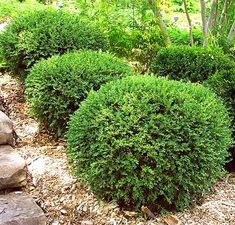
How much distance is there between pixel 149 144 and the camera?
9.39 ft

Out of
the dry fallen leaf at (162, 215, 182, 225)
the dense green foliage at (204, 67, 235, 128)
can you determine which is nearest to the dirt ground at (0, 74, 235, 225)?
the dry fallen leaf at (162, 215, 182, 225)

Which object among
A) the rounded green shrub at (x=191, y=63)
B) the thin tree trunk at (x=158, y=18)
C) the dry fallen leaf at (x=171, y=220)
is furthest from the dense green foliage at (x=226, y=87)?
the thin tree trunk at (x=158, y=18)

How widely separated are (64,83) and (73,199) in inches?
45.2

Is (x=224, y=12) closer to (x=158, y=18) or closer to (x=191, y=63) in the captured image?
(x=158, y=18)

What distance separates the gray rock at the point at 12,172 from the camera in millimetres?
3371

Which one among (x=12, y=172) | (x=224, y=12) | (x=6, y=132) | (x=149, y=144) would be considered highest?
(x=224, y=12)

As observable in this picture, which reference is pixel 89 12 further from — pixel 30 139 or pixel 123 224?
pixel 123 224

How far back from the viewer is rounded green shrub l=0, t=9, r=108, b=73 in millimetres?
4801

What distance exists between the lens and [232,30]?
597 cm

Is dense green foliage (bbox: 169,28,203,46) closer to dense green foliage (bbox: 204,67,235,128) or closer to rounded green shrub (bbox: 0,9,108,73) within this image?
rounded green shrub (bbox: 0,9,108,73)

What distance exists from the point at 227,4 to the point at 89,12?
6.70 ft

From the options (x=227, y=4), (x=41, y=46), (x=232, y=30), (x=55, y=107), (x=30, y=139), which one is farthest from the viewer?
(x=227, y=4)

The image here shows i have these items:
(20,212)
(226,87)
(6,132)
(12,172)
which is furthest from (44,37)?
(20,212)

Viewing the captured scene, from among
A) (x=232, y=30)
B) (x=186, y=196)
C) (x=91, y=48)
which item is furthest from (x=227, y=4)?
(x=186, y=196)
